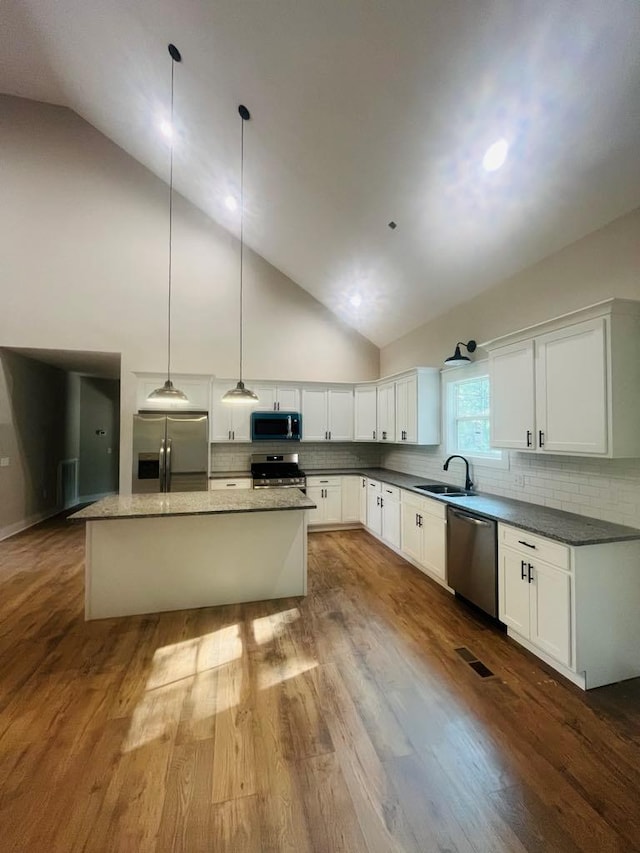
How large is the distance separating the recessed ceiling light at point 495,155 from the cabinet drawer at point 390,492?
3194mm

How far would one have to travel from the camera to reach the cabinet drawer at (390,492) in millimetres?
4359

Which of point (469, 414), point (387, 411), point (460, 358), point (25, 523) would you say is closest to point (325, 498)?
point (387, 411)

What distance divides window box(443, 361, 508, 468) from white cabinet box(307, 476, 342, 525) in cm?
184

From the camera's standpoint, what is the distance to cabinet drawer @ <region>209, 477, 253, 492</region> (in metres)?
5.07

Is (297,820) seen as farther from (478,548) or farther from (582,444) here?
(582,444)

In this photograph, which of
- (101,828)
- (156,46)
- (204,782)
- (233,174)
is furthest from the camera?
(233,174)

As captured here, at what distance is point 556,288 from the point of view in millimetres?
2910

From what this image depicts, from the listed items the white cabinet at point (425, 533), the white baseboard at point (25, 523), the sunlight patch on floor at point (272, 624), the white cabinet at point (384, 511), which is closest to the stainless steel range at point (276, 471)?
the white cabinet at point (384, 511)

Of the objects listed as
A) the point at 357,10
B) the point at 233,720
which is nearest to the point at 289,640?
the point at 233,720

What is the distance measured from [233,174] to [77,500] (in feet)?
22.1

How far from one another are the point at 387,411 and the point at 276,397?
1706mm

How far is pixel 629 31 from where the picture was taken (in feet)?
5.58

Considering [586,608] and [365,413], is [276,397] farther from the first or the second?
[586,608]

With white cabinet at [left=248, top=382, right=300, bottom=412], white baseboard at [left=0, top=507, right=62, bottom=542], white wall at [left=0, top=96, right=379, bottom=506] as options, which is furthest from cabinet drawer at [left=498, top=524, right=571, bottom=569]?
white baseboard at [left=0, top=507, right=62, bottom=542]
